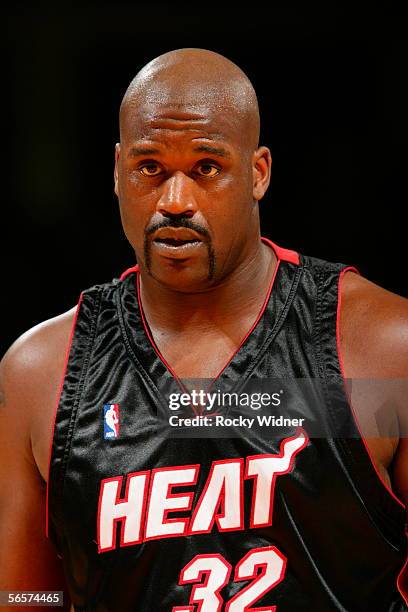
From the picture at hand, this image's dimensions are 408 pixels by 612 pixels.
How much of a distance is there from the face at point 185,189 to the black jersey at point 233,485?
16 centimetres

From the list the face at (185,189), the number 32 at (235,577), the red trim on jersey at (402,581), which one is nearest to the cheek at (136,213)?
the face at (185,189)

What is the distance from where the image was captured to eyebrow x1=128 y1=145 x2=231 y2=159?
154 centimetres

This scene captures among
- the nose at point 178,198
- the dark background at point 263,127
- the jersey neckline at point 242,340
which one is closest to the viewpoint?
the nose at point 178,198

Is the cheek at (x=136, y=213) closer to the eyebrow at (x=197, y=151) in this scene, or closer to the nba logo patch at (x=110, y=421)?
the eyebrow at (x=197, y=151)

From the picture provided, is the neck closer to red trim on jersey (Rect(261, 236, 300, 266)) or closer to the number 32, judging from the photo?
red trim on jersey (Rect(261, 236, 300, 266))

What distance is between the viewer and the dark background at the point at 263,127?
231 cm

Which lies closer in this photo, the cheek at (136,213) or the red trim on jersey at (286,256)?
the cheek at (136,213)

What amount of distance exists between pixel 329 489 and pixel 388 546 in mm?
119

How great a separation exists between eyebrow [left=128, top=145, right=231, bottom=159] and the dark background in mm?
808

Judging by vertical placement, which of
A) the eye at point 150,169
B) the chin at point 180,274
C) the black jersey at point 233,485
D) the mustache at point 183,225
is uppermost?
the eye at point 150,169

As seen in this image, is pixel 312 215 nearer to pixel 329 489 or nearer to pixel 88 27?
pixel 88 27

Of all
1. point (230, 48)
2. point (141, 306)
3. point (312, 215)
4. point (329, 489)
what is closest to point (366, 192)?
point (312, 215)

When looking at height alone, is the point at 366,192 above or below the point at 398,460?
above

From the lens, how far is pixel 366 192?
91.4 inches
